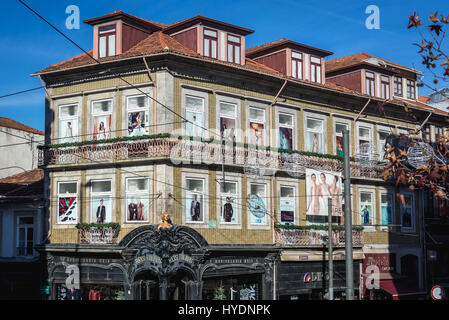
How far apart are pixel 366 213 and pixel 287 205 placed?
5.52 m

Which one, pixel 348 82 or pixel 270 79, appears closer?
pixel 270 79

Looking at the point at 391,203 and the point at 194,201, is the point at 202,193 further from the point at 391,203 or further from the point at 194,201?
the point at 391,203

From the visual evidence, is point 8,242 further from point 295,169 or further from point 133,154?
point 295,169

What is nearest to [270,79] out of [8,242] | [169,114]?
[169,114]

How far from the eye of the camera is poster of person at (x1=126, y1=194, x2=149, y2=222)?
27.0 m

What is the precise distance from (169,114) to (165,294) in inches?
279

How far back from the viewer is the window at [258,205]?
2969 cm

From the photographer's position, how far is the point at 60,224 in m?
28.9

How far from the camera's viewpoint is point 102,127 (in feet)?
94.0

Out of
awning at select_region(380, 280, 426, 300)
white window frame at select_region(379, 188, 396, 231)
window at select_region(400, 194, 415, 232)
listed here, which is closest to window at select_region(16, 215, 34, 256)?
awning at select_region(380, 280, 426, 300)

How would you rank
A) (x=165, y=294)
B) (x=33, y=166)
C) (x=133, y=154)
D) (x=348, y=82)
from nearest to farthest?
(x=165, y=294), (x=133, y=154), (x=348, y=82), (x=33, y=166)

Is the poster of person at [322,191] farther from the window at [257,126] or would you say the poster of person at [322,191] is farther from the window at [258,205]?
the window at [257,126]

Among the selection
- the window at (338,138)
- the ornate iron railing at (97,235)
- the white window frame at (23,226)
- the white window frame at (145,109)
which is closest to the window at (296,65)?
the window at (338,138)

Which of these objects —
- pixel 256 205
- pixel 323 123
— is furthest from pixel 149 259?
pixel 323 123
